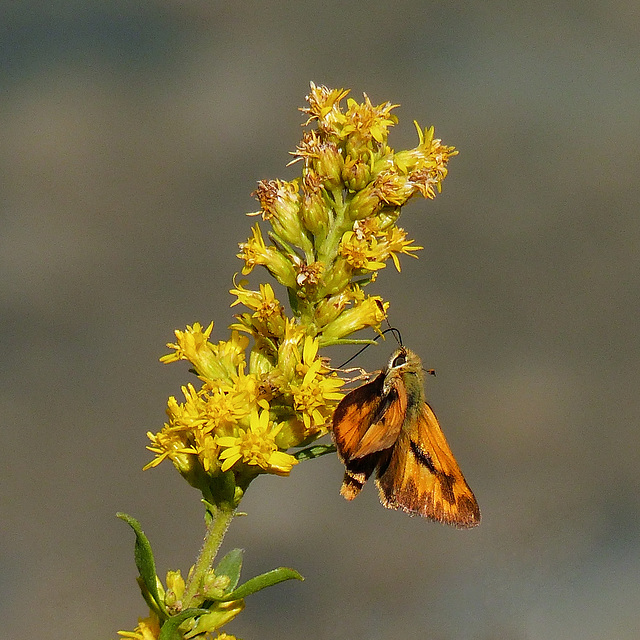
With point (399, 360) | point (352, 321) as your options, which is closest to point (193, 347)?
point (352, 321)

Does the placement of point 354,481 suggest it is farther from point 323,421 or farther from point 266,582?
point 266,582

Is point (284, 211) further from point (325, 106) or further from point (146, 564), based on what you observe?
point (146, 564)

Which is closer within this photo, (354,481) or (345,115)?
(354,481)

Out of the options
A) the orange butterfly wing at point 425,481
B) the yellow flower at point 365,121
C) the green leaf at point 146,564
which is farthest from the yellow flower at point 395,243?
the green leaf at point 146,564

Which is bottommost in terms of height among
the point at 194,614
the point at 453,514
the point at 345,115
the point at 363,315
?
the point at 194,614

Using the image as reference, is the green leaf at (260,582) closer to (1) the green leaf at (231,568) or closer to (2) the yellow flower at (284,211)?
(1) the green leaf at (231,568)

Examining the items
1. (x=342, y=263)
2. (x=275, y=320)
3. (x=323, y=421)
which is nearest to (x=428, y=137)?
(x=342, y=263)
